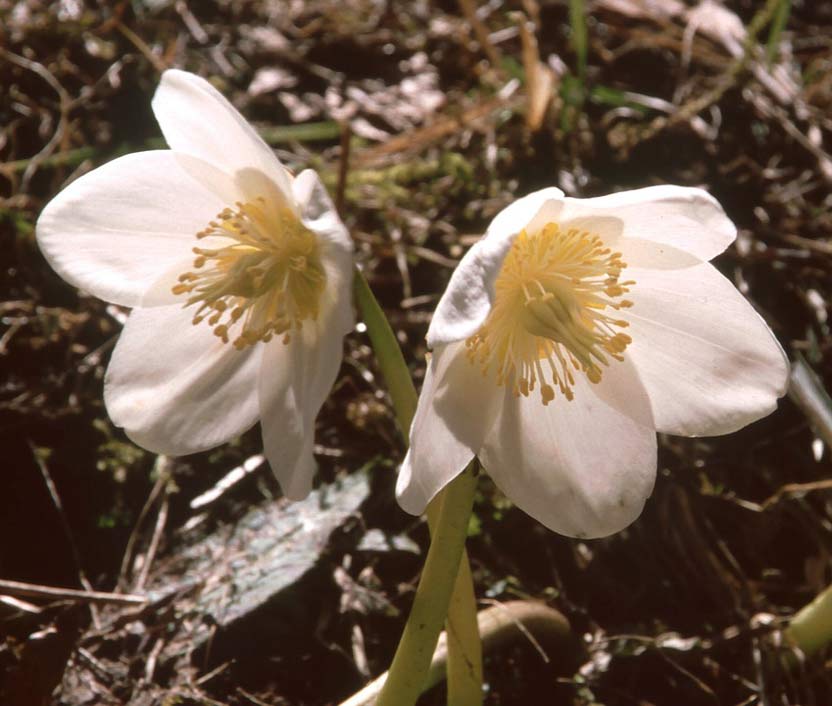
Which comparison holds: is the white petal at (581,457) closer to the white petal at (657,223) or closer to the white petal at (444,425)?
the white petal at (444,425)

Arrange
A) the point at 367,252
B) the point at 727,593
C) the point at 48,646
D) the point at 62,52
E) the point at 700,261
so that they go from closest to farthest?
the point at 700,261
the point at 48,646
the point at 727,593
the point at 367,252
the point at 62,52

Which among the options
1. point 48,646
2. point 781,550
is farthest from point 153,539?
point 781,550

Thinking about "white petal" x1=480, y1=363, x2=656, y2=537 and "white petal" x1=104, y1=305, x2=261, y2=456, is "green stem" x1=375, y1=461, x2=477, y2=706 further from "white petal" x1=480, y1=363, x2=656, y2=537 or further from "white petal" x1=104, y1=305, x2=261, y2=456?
"white petal" x1=104, y1=305, x2=261, y2=456

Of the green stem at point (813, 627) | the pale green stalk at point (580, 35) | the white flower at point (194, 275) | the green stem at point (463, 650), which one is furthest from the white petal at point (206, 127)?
the pale green stalk at point (580, 35)

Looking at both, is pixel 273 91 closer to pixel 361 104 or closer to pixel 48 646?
pixel 361 104

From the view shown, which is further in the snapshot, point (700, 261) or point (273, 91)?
point (273, 91)

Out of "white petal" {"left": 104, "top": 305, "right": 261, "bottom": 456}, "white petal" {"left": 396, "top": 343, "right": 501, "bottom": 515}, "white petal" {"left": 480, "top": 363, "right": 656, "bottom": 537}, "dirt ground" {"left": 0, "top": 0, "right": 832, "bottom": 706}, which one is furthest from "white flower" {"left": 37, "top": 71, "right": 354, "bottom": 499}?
"dirt ground" {"left": 0, "top": 0, "right": 832, "bottom": 706}

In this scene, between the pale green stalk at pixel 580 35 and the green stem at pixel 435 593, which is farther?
the pale green stalk at pixel 580 35
